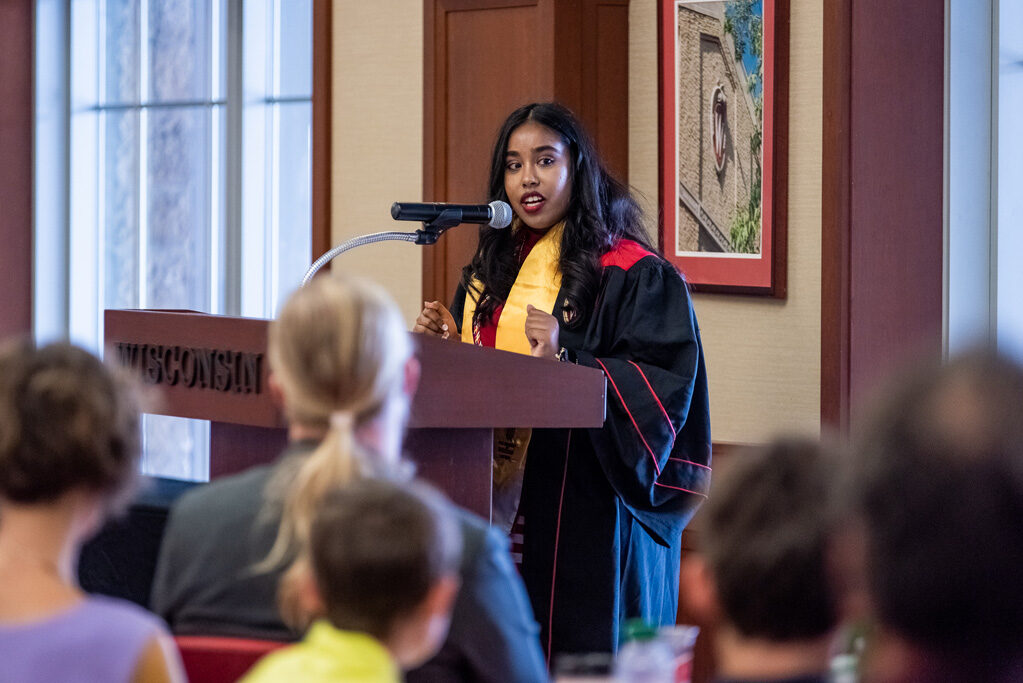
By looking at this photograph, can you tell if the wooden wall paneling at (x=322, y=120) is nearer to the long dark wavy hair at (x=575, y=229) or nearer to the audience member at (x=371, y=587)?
the long dark wavy hair at (x=575, y=229)

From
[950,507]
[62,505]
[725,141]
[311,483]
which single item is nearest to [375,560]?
[311,483]

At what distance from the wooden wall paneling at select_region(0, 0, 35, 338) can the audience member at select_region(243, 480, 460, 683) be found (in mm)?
5371

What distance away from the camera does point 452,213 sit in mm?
3111

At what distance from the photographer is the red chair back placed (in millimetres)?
1692

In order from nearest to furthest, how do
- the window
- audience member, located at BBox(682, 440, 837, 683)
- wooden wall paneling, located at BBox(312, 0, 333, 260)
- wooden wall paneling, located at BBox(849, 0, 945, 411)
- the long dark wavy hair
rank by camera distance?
audience member, located at BBox(682, 440, 837, 683) → the long dark wavy hair → wooden wall paneling, located at BBox(849, 0, 945, 411) → wooden wall paneling, located at BBox(312, 0, 333, 260) → the window

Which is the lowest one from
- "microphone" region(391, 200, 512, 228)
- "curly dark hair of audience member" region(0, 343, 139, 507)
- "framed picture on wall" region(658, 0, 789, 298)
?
"curly dark hair of audience member" region(0, 343, 139, 507)

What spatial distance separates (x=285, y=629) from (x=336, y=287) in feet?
1.41

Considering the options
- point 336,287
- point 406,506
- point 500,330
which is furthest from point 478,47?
point 406,506

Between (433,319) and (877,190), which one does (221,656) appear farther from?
(877,190)

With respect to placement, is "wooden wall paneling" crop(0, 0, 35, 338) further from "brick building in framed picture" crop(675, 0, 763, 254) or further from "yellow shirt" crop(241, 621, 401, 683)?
"yellow shirt" crop(241, 621, 401, 683)

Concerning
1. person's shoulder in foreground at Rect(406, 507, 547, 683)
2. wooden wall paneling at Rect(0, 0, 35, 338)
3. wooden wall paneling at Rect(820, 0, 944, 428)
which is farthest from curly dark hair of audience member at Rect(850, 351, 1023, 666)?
wooden wall paneling at Rect(0, 0, 35, 338)

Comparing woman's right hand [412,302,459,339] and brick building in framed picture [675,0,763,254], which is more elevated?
brick building in framed picture [675,0,763,254]

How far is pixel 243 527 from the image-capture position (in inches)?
67.9

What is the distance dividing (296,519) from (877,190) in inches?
110
